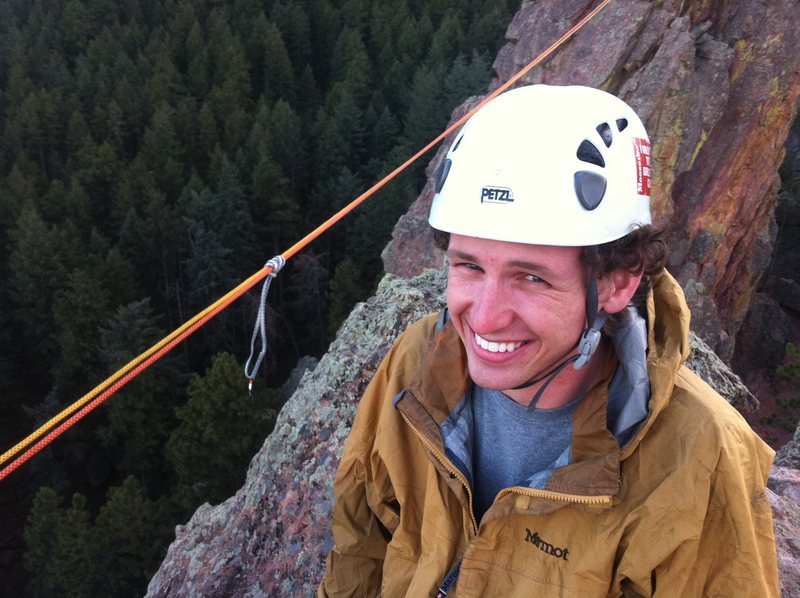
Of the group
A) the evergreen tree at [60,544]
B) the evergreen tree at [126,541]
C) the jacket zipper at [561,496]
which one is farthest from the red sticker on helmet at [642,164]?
the evergreen tree at [60,544]

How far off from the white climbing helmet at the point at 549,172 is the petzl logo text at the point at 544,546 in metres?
0.95

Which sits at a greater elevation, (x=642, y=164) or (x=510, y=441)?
(x=642, y=164)

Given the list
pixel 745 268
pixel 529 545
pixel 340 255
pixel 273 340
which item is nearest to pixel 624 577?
pixel 529 545

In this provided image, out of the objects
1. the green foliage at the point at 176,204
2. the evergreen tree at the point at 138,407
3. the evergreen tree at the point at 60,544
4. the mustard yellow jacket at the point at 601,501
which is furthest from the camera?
the evergreen tree at the point at 138,407

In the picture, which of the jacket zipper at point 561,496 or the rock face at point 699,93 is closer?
the jacket zipper at point 561,496

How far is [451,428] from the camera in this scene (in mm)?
2273

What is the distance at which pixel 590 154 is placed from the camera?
2.15 meters

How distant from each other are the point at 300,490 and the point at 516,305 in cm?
234

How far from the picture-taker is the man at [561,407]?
1836mm

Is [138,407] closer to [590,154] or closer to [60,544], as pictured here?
[60,544]

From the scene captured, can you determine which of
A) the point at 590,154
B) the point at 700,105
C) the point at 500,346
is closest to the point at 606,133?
the point at 590,154

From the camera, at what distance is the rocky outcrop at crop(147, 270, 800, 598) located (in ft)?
11.8

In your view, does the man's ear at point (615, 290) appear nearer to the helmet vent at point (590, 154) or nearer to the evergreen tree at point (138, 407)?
the helmet vent at point (590, 154)

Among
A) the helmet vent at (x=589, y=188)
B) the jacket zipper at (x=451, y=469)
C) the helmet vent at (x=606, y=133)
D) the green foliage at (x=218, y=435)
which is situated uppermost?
the helmet vent at (x=606, y=133)
